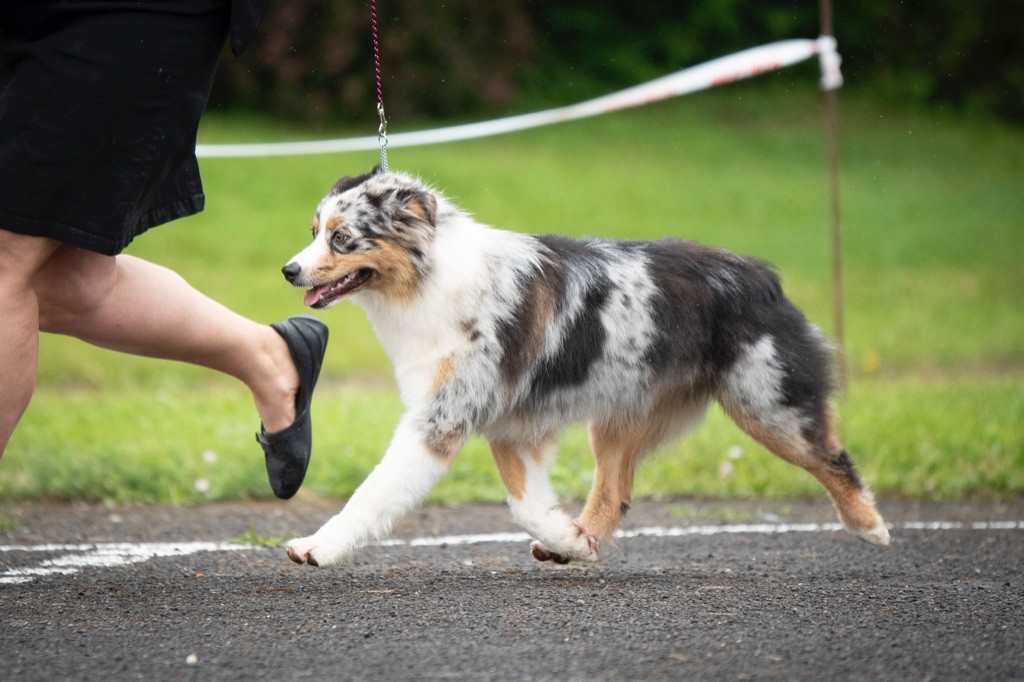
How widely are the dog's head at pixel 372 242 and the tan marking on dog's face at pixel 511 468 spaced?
2.03 feet

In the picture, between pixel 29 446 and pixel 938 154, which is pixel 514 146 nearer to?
pixel 938 154

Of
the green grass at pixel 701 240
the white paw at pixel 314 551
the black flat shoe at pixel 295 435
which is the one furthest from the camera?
the green grass at pixel 701 240

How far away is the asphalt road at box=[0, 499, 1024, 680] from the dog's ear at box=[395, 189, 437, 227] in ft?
3.67

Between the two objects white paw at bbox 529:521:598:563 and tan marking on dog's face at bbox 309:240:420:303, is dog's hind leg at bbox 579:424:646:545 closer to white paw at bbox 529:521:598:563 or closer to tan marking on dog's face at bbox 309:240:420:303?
white paw at bbox 529:521:598:563

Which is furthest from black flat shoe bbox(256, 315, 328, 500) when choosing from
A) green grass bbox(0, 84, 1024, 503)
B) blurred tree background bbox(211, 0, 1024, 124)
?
blurred tree background bbox(211, 0, 1024, 124)

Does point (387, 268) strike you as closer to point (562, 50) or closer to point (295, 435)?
point (295, 435)

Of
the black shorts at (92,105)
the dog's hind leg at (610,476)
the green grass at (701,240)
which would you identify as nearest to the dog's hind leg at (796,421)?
the dog's hind leg at (610,476)

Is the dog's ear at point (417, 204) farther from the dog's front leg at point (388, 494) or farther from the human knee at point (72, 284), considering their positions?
the human knee at point (72, 284)

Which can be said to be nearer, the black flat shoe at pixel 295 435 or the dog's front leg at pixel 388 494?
the dog's front leg at pixel 388 494

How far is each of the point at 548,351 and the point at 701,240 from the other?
10.4 metres

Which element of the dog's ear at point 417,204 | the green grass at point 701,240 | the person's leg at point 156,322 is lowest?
the green grass at point 701,240

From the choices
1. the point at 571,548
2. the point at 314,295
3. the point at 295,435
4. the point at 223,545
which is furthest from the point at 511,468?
the point at 223,545

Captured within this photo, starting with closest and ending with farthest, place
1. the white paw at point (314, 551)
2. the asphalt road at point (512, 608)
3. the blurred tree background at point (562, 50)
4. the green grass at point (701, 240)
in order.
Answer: the asphalt road at point (512, 608) → the white paw at point (314, 551) → the green grass at point (701, 240) → the blurred tree background at point (562, 50)

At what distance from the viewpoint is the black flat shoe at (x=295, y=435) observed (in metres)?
4.46
